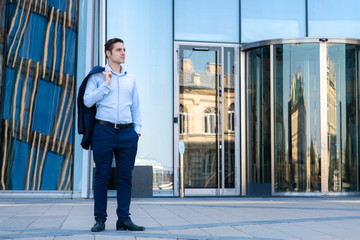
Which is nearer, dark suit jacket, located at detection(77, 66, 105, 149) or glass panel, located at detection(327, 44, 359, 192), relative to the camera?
dark suit jacket, located at detection(77, 66, 105, 149)

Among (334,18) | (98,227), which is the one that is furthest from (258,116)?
(98,227)

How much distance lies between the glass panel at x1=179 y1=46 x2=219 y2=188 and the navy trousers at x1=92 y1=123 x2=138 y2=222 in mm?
7109

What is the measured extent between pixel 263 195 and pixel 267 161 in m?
0.73

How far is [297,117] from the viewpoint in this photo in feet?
39.0

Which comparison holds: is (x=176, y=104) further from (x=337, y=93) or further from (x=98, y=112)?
(x=98, y=112)

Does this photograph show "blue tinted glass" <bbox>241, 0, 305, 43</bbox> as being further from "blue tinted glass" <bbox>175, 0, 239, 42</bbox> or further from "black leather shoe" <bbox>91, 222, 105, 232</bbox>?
"black leather shoe" <bbox>91, 222, 105, 232</bbox>

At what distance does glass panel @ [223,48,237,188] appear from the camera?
1238 centimetres

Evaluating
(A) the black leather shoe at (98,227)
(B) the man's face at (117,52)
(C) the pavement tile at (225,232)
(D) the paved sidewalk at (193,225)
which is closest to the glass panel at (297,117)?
(D) the paved sidewalk at (193,225)

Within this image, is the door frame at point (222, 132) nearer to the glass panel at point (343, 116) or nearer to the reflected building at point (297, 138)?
the reflected building at point (297, 138)

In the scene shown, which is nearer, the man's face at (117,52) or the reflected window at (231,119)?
the man's face at (117,52)

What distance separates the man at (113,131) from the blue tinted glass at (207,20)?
7.38 m

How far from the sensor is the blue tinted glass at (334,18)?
510 inches

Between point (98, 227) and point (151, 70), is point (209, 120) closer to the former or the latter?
point (151, 70)

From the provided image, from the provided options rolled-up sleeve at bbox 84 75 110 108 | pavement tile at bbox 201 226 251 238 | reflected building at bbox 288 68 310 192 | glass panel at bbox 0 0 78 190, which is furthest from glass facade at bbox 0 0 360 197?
pavement tile at bbox 201 226 251 238
